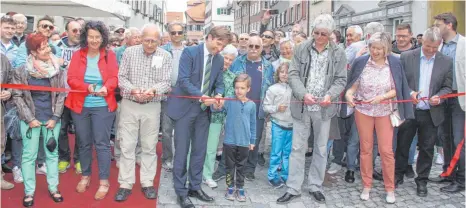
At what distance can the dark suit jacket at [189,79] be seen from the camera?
4457 millimetres

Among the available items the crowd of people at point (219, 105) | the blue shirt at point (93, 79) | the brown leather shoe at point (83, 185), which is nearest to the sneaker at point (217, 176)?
the crowd of people at point (219, 105)

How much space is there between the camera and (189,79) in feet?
14.8

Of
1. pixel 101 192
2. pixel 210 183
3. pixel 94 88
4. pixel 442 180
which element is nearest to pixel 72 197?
pixel 101 192

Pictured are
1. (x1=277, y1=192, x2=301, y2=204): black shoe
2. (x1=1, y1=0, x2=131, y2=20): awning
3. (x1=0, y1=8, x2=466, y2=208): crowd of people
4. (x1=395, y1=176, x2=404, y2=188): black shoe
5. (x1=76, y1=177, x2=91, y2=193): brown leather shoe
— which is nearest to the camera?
(x1=0, y1=8, x2=466, y2=208): crowd of people

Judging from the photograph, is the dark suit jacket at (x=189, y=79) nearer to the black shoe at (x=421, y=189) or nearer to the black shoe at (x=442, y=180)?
the black shoe at (x=421, y=189)

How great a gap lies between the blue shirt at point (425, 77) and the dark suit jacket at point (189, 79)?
2.33 metres

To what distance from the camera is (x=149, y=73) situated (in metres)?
4.61

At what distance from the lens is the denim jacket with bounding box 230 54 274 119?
18.1 ft

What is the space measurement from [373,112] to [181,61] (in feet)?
6.92

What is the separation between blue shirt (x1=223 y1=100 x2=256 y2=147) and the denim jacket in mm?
687

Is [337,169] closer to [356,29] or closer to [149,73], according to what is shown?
[356,29]

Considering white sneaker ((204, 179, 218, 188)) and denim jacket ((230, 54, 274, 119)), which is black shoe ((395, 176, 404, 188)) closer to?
denim jacket ((230, 54, 274, 119))

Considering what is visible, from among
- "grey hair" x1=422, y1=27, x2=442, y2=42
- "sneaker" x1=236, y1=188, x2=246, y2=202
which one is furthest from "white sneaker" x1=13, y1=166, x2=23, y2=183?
"grey hair" x1=422, y1=27, x2=442, y2=42

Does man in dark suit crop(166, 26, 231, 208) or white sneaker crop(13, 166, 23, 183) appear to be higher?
man in dark suit crop(166, 26, 231, 208)
